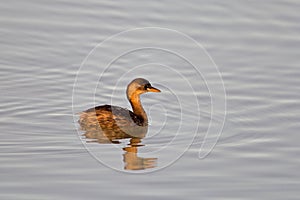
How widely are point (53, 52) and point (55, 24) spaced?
1.29 metres

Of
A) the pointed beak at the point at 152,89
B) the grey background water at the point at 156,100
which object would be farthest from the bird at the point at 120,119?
the grey background water at the point at 156,100

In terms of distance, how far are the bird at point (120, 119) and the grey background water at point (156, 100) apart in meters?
0.19

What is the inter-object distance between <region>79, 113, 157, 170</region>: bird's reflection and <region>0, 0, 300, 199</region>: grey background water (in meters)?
0.16

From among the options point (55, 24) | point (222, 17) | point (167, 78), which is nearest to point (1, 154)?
point (167, 78)

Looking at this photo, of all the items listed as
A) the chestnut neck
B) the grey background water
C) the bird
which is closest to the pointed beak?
the bird

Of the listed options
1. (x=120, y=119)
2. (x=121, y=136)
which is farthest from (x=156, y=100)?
(x=121, y=136)

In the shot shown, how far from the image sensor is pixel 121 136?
38.0ft

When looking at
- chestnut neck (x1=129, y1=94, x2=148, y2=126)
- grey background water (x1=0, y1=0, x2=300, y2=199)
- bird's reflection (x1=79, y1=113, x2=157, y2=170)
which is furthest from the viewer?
chestnut neck (x1=129, y1=94, x2=148, y2=126)

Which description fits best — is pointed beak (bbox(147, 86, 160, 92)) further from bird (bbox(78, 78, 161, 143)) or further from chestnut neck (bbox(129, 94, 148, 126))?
chestnut neck (bbox(129, 94, 148, 126))

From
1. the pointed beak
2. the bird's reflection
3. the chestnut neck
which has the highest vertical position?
the pointed beak

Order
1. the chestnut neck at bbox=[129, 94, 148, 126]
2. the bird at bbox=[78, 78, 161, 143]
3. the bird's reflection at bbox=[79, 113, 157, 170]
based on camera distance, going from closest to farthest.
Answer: the bird's reflection at bbox=[79, 113, 157, 170] → the bird at bbox=[78, 78, 161, 143] → the chestnut neck at bbox=[129, 94, 148, 126]

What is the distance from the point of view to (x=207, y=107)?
1201 centimetres

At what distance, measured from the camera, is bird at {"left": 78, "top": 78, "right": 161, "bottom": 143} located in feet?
38.0

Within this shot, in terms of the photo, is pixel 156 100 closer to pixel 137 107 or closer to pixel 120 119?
pixel 137 107
